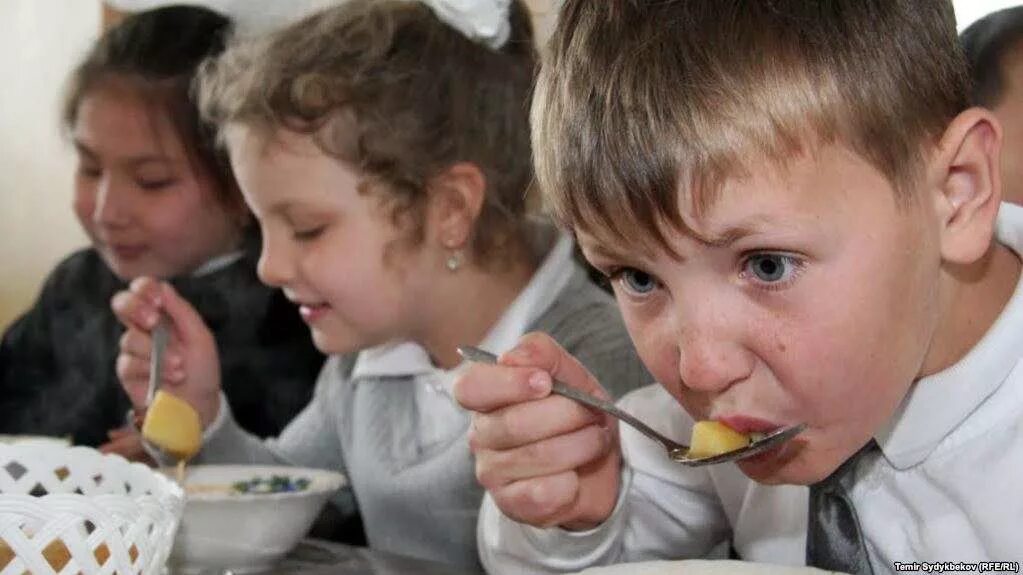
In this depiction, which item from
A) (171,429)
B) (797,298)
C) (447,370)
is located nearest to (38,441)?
(171,429)

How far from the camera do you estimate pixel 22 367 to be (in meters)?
1.83

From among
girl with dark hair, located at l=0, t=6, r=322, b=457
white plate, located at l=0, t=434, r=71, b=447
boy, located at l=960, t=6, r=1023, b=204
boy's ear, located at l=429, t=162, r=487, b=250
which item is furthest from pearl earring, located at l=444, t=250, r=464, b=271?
boy, located at l=960, t=6, r=1023, b=204

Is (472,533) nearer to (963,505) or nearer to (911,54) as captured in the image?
(963,505)

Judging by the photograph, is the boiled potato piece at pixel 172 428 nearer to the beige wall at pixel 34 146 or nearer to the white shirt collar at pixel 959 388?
the beige wall at pixel 34 146

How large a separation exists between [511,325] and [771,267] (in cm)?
62

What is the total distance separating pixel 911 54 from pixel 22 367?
1.39 metres

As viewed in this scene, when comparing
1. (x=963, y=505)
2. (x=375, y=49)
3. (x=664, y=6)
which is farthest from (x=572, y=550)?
(x=375, y=49)

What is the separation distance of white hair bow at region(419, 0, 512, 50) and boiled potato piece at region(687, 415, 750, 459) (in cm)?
68

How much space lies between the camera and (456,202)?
4.62 feet

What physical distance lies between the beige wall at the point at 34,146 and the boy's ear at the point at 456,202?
627 mm

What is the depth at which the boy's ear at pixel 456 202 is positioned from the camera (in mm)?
1400

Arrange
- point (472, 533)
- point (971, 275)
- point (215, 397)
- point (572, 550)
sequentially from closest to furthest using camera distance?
point (971, 275), point (572, 550), point (472, 533), point (215, 397)

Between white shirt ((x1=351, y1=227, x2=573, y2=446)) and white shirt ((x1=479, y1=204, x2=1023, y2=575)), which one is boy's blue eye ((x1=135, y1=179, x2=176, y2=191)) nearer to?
white shirt ((x1=351, y1=227, x2=573, y2=446))

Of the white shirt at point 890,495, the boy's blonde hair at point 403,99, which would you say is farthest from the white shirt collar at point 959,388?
the boy's blonde hair at point 403,99
